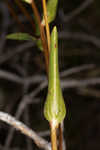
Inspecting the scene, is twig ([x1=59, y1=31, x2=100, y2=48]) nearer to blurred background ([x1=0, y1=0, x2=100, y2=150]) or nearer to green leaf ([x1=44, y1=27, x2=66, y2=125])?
blurred background ([x1=0, y1=0, x2=100, y2=150])

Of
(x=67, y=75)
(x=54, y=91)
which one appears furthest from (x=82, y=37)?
(x=54, y=91)

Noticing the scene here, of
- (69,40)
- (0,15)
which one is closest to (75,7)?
(69,40)

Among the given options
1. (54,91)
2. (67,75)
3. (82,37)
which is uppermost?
(82,37)

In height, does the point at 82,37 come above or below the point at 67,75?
above

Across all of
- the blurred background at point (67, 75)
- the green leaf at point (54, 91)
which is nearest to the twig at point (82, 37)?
the blurred background at point (67, 75)

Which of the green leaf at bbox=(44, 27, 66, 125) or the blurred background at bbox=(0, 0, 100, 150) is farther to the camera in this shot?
the blurred background at bbox=(0, 0, 100, 150)

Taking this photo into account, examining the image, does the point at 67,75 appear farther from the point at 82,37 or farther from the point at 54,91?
the point at 54,91

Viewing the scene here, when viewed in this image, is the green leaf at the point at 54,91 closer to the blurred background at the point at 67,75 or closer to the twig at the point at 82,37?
the blurred background at the point at 67,75

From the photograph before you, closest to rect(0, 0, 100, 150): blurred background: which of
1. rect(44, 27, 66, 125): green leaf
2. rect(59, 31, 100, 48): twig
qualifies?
rect(59, 31, 100, 48): twig
